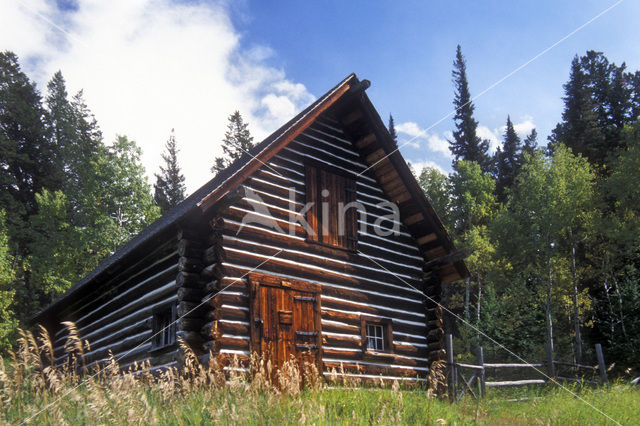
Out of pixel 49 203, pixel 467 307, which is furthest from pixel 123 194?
pixel 467 307

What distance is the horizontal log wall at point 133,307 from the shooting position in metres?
10.8

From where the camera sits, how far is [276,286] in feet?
35.5

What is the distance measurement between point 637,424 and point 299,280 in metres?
7.21

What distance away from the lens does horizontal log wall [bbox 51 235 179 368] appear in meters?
10.8

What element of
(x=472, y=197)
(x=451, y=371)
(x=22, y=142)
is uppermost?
(x=22, y=142)

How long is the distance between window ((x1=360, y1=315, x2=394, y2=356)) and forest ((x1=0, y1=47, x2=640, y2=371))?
60.1ft

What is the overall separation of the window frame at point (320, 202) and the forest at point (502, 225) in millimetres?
19256

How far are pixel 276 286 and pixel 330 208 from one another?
9.26 feet

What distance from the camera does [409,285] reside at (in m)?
13.9

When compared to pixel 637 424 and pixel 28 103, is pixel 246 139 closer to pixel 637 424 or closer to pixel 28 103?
pixel 28 103

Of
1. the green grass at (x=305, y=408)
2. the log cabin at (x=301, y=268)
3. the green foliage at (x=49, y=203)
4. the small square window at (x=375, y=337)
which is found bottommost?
the green grass at (x=305, y=408)

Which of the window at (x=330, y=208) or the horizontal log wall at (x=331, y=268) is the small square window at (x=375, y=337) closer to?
the horizontal log wall at (x=331, y=268)

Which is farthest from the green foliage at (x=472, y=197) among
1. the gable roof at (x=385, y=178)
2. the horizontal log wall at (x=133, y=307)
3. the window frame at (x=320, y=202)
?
the horizontal log wall at (x=133, y=307)

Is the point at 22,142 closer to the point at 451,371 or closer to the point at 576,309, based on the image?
the point at 451,371
